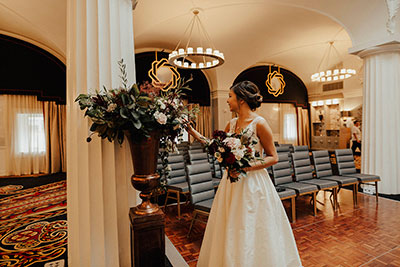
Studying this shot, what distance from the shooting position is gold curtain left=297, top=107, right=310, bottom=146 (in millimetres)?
13031

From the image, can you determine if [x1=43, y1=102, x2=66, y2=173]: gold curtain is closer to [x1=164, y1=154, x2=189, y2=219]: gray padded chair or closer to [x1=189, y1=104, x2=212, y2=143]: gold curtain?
[x1=189, y1=104, x2=212, y2=143]: gold curtain

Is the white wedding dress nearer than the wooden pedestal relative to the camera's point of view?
No

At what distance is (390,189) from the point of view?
4914 millimetres

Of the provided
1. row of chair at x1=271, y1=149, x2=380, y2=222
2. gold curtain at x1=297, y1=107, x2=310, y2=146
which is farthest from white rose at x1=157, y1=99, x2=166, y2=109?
gold curtain at x1=297, y1=107, x2=310, y2=146

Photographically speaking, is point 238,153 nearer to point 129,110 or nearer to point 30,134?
point 129,110

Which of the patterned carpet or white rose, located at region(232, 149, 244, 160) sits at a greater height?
white rose, located at region(232, 149, 244, 160)

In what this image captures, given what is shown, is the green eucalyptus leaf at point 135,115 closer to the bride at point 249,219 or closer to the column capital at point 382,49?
the bride at point 249,219

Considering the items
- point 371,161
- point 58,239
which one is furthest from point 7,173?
point 371,161

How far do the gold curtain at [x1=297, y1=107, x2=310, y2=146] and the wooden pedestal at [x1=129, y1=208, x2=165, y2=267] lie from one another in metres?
12.8

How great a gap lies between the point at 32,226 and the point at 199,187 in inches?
97.0

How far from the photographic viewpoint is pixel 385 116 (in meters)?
5.04

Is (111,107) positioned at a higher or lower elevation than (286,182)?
higher

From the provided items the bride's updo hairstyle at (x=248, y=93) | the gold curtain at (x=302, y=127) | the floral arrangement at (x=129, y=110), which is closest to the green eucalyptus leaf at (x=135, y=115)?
the floral arrangement at (x=129, y=110)

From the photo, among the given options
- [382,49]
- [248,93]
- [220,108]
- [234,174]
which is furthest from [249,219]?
[220,108]
